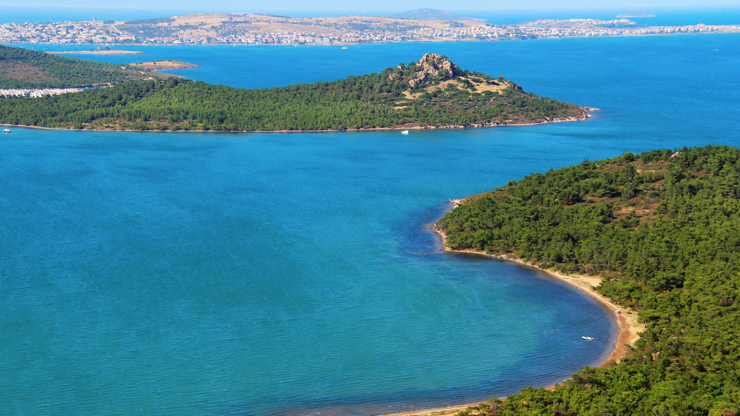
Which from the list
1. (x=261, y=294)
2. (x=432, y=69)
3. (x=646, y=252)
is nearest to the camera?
(x=261, y=294)

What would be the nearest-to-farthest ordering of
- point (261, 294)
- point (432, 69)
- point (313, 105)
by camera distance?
point (261, 294) < point (313, 105) < point (432, 69)

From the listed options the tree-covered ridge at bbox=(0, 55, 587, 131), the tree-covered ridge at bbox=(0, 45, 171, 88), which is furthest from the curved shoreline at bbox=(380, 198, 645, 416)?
the tree-covered ridge at bbox=(0, 45, 171, 88)

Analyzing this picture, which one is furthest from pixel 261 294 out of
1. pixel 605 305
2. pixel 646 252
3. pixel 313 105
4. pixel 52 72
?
pixel 52 72

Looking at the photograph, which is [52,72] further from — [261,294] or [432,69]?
[261,294]

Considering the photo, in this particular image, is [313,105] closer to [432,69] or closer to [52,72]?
[432,69]

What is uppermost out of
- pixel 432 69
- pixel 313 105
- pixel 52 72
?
pixel 432 69

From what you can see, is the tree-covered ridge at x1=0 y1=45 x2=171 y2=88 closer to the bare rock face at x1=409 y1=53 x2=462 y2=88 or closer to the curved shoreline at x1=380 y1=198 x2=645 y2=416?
the bare rock face at x1=409 y1=53 x2=462 y2=88

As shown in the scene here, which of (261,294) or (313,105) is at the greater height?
(313,105)

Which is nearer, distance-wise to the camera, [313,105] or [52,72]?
[313,105]
